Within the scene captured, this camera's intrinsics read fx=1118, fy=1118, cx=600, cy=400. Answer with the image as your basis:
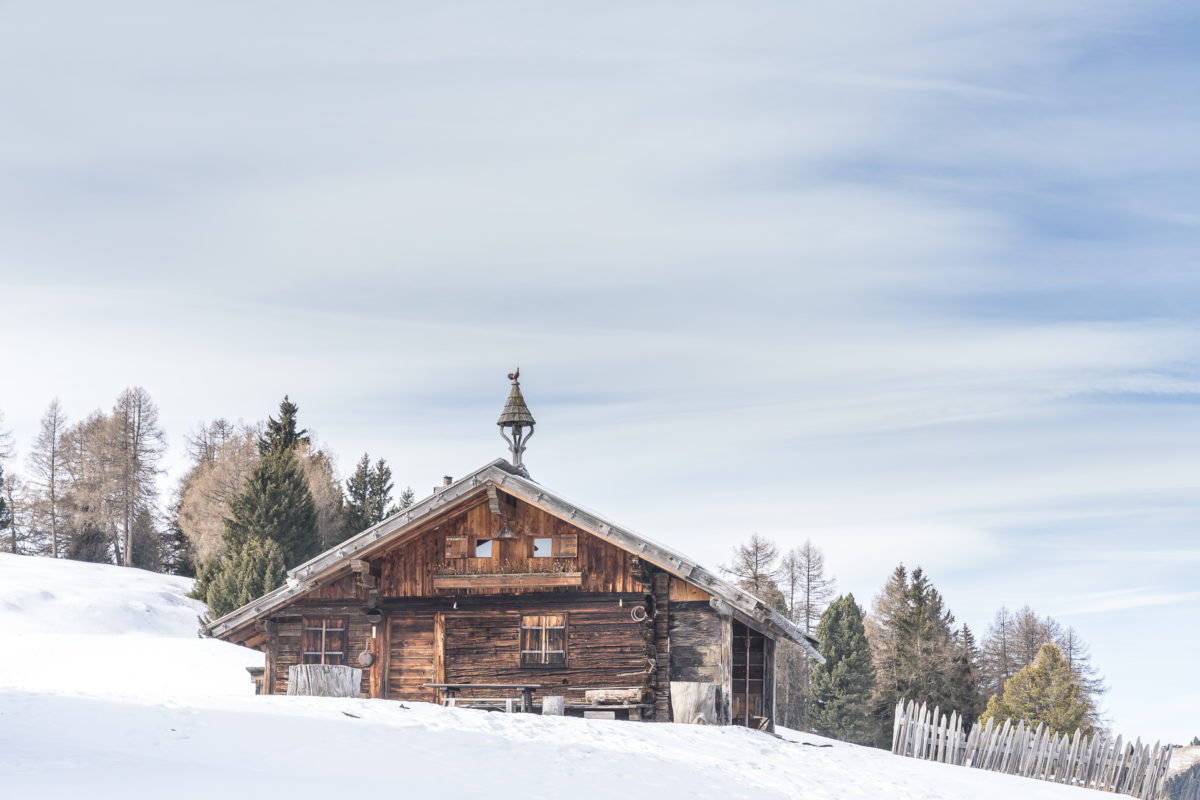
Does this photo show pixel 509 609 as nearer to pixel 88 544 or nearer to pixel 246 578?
pixel 246 578

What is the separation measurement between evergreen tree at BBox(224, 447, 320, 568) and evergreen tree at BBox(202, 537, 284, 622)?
309 centimetres

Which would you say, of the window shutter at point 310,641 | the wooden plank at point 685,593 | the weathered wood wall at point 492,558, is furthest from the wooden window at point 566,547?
the window shutter at point 310,641

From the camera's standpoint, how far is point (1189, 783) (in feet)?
336

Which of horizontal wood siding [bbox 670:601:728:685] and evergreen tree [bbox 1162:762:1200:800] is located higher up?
horizontal wood siding [bbox 670:601:728:685]

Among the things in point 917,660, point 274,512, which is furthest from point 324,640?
point 917,660

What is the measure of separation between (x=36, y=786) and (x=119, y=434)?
6587 cm

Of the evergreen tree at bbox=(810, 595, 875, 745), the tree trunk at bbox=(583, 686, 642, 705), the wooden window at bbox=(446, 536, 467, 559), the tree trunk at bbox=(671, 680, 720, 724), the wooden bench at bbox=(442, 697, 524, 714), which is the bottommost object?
the evergreen tree at bbox=(810, 595, 875, 745)

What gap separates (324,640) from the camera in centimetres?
2580

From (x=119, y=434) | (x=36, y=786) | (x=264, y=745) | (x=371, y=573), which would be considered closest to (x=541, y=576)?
(x=371, y=573)

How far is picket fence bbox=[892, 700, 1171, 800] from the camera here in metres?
25.0

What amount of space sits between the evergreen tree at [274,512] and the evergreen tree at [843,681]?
28.2 m

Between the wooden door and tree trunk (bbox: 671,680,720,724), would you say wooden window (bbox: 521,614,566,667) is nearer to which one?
the wooden door

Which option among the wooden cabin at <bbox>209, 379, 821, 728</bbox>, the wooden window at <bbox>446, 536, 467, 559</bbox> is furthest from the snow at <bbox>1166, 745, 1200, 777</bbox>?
the wooden window at <bbox>446, 536, 467, 559</bbox>

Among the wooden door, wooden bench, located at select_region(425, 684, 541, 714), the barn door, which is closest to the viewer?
wooden bench, located at select_region(425, 684, 541, 714)
